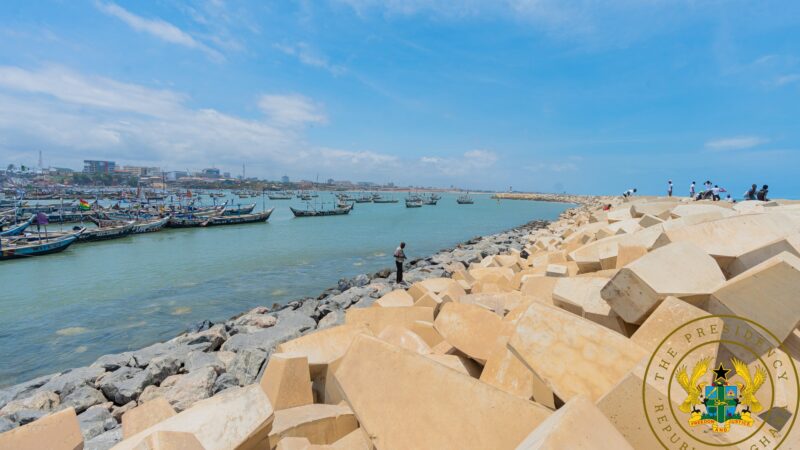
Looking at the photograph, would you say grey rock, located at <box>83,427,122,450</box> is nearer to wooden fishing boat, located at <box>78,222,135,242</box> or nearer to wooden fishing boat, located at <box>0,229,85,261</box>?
wooden fishing boat, located at <box>0,229,85,261</box>

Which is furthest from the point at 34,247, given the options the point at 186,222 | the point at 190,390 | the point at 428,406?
the point at 428,406

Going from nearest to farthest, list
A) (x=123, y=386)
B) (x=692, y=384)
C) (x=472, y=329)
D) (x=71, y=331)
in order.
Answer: (x=692, y=384) < (x=472, y=329) < (x=123, y=386) < (x=71, y=331)

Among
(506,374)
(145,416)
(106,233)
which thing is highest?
(506,374)

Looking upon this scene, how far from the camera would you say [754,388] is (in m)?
2.02

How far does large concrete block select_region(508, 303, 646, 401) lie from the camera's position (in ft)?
6.54

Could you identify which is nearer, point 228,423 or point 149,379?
point 228,423

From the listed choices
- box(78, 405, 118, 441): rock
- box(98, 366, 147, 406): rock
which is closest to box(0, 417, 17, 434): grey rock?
box(78, 405, 118, 441): rock

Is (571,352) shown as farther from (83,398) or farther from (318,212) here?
(318,212)

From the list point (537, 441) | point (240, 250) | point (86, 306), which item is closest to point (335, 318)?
point (537, 441)

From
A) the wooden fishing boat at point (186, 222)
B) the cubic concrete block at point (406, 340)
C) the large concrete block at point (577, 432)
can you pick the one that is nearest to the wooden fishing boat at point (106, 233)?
the wooden fishing boat at point (186, 222)

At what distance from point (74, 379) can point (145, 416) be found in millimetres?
4145

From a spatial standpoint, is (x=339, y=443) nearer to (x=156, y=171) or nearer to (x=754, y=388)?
(x=754, y=388)

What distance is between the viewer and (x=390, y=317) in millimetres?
4430

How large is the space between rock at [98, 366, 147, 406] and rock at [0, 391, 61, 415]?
50cm
